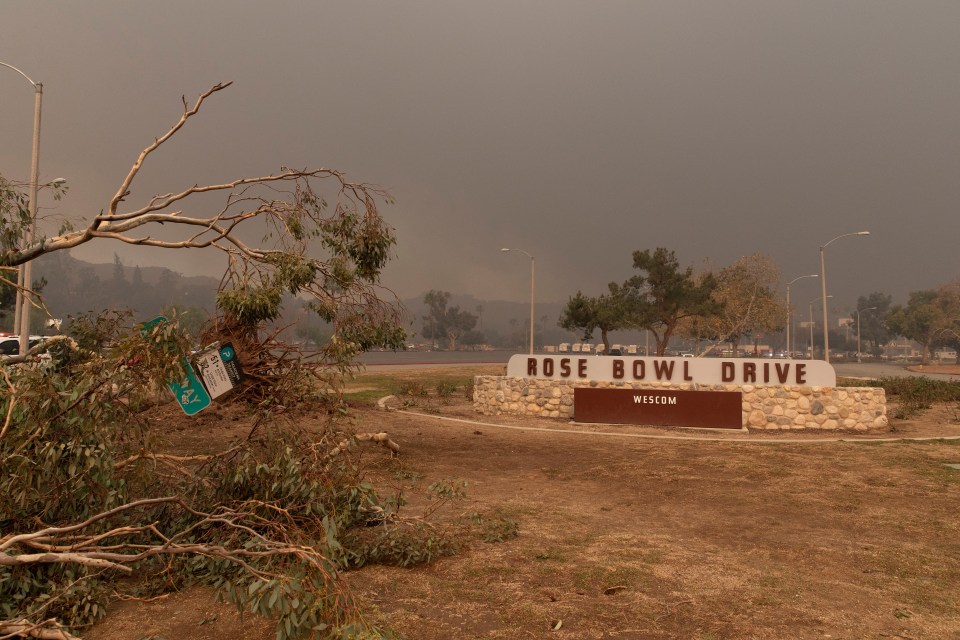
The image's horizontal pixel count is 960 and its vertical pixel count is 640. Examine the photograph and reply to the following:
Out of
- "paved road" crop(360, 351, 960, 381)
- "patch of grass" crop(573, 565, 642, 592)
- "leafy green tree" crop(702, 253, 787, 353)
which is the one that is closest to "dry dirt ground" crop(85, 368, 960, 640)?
"patch of grass" crop(573, 565, 642, 592)

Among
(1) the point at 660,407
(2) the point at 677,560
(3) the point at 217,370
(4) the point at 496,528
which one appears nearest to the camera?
(2) the point at 677,560

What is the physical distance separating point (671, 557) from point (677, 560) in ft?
0.36

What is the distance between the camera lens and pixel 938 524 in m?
8.38

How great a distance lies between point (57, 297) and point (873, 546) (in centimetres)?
22642

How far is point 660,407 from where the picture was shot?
19922 millimetres

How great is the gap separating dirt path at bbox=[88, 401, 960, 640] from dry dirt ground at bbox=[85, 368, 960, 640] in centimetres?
2

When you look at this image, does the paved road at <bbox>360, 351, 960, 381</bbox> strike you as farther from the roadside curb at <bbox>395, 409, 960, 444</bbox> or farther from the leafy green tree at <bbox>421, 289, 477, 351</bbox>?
the leafy green tree at <bbox>421, 289, 477, 351</bbox>

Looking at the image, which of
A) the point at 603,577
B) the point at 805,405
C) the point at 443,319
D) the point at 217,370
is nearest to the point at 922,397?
the point at 805,405

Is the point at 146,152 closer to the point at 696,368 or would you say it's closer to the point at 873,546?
the point at 873,546

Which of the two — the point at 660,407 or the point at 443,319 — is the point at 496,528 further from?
the point at 443,319

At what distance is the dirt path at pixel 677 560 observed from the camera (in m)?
5.21

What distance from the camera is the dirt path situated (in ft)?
17.1

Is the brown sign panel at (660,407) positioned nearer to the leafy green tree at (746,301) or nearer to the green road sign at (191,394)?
the green road sign at (191,394)

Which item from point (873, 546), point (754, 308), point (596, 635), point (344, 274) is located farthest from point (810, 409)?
point (754, 308)
